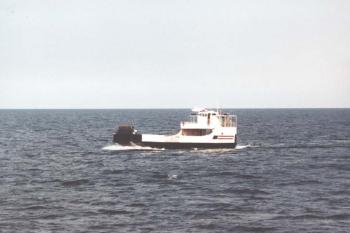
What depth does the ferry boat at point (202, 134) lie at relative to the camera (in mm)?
74312

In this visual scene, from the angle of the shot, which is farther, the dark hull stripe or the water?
the dark hull stripe

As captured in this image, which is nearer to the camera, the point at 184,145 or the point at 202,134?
the point at 202,134

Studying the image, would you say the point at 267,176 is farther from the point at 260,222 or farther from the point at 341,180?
the point at 260,222

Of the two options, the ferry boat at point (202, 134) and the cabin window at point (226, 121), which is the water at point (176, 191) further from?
the cabin window at point (226, 121)

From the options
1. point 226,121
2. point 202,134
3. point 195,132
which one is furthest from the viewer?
point 195,132

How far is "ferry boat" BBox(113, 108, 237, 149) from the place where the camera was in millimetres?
74312

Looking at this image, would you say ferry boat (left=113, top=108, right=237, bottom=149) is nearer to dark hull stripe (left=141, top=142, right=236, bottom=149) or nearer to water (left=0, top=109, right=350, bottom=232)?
dark hull stripe (left=141, top=142, right=236, bottom=149)

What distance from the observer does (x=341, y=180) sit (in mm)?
51281

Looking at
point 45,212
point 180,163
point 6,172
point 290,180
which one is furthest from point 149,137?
point 45,212

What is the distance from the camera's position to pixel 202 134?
75.5 metres

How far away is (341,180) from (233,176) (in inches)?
387

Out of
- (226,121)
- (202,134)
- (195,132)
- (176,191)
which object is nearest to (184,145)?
(195,132)

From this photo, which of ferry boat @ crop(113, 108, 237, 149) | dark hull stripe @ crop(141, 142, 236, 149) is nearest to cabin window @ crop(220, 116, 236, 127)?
ferry boat @ crop(113, 108, 237, 149)

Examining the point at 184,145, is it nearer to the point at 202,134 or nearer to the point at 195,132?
the point at 195,132
